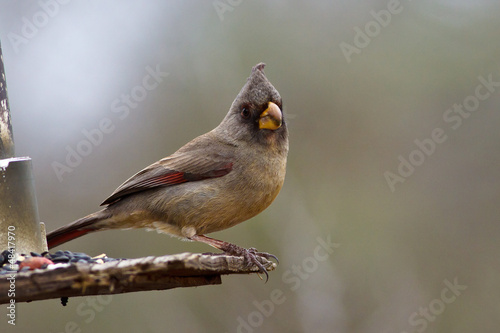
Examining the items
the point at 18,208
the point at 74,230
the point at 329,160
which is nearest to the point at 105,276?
the point at 18,208

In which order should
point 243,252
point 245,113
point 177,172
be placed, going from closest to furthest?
point 243,252 < point 177,172 < point 245,113

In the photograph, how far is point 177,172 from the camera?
4793mm

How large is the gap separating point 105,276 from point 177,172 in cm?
241

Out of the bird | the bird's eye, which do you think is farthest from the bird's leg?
the bird's eye

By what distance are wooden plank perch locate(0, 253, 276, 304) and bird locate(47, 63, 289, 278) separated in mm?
1796

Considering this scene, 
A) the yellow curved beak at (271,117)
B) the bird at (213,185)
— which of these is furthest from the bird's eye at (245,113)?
the yellow curved beak at (271,117)

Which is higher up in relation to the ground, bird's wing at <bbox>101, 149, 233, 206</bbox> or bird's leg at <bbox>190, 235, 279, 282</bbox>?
bird's wing at <bbox>101, 149, 233, 206</bbox>

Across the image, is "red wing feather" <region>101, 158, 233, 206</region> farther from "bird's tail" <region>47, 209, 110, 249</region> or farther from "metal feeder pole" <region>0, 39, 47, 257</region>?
"metal feeder pole" <region>0, 39, 47, 257</region>

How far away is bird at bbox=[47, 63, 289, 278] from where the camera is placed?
4.61 metres

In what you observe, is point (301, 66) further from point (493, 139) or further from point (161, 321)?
point (161, 321)

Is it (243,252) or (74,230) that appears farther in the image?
(74,230)

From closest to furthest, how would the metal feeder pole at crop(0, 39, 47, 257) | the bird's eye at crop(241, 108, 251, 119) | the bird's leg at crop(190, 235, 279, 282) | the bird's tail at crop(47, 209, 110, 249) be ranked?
the metal feeder pole at crop(0, 39, 47, 257)
the bird's leg at crop(190, 235, 279, 282)
the bird's tail at crop(47, 209, 110, 249)
the bird's eye at crop(241, 108, 251, 119)

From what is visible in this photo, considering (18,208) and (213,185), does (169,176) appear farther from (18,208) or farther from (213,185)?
(18,208)

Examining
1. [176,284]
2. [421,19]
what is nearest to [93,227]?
[176,284]
